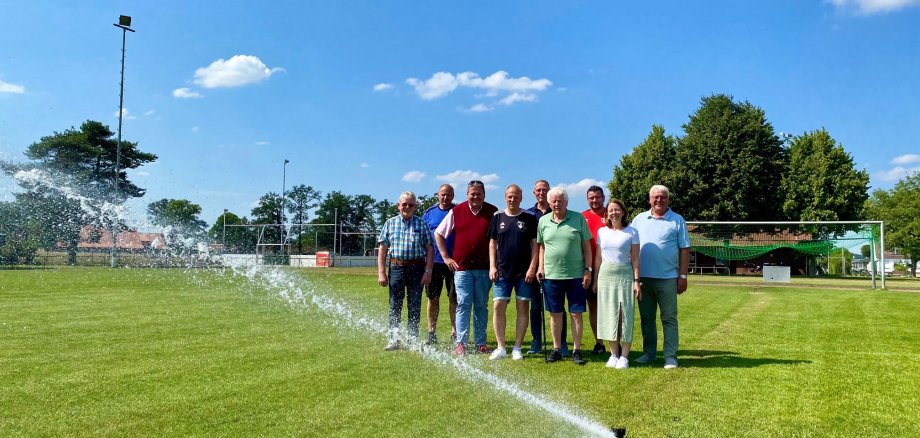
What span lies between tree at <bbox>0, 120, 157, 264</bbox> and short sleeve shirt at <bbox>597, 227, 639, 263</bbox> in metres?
30.7

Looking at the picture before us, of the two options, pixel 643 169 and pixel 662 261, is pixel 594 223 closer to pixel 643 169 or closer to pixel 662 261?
pixel 662 261

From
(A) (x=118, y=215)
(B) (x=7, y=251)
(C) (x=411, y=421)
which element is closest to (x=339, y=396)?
(C) (x=411, y=421)

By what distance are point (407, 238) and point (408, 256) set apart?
0.22 m

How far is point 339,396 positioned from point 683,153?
144 feet

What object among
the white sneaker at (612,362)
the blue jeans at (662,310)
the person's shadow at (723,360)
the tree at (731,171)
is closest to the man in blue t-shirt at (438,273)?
the white sneaker at (612,362)

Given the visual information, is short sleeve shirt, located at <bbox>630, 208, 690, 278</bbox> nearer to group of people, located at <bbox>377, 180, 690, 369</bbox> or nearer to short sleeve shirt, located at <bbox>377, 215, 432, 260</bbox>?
group of people, located at <bbox>377, 180, 690, 369</bbox>

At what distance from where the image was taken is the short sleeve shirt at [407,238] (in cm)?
776

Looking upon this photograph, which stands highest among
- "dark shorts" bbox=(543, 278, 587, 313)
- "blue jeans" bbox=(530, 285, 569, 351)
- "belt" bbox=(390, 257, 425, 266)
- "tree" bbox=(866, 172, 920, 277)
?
"tree" bbox=(866, 172, 920, 277)

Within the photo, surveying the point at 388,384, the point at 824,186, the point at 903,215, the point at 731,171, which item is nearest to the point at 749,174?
the point at 731,171

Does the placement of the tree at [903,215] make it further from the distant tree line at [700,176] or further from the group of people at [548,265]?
the group of people at [548,265]

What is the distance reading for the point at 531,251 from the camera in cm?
736

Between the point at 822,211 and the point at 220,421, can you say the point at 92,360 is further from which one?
the point at 822,211

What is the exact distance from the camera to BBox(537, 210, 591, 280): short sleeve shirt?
7.00 m

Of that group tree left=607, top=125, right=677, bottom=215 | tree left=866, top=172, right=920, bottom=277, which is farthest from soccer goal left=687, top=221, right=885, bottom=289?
tree left=866, top=172, right=920, bottom=277
